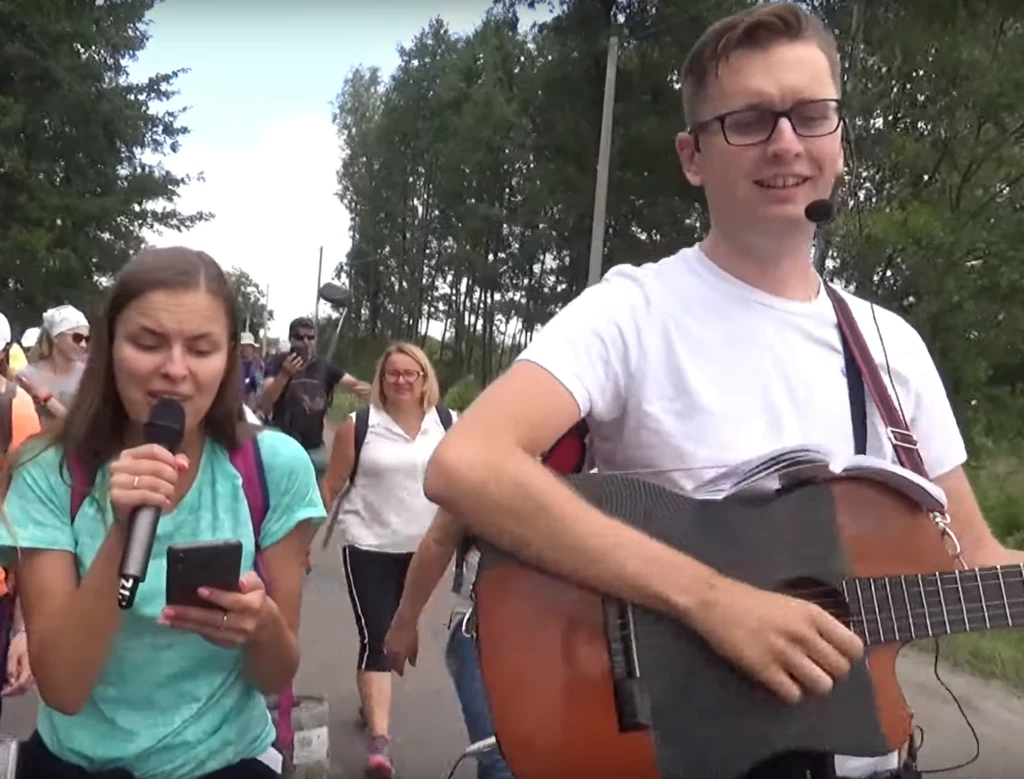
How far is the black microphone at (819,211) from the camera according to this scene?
190 cm

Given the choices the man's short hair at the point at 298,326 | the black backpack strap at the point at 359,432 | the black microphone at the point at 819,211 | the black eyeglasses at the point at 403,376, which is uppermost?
the man's short hair at the point at 298,326

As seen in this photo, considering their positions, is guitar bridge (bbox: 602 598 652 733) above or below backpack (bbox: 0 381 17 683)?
below

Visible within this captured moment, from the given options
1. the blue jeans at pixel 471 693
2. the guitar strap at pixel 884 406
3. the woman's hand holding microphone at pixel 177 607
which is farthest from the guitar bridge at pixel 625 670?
the blue jeans at pixel 471 693

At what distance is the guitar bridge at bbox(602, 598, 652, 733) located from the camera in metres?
1.76

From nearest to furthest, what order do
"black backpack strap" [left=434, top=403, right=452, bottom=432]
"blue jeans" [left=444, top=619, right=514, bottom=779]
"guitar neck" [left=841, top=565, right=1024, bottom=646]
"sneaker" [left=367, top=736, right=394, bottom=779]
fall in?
"guitar neck" [left=841, top=565, right=1024, bottom=646] → "blue jeans" [left=444, top=619, right=514, bottom=779] → "sneaker" [left=367, top=736, right=394, bottom=779] → "black backpack strap" [left=434, top=403, right=452, bottom=432]

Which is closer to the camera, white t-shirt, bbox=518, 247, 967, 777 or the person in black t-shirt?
white t-shirt, bbox=518, 247, 967, 777

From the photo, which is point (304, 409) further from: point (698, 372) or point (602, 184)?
point (602, 184)

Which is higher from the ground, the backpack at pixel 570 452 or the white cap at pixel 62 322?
the white cap at pixel 62 322

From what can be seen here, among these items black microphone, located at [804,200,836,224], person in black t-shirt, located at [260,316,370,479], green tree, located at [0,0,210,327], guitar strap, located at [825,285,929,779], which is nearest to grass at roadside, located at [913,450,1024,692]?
guitar strap, located at [825,285,929,779]

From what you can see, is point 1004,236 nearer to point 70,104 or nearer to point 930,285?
point 930,285

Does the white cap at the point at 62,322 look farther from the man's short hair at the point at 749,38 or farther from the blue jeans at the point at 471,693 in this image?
the man's short hair at the point at 749,38

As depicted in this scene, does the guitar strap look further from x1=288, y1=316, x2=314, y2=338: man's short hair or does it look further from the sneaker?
x1=288, y1=316, x2=314, y2=338: man's short hair

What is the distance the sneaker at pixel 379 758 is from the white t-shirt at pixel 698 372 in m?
3.34

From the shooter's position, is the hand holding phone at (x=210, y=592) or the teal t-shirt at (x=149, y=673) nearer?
the hand holding phone at (x=210, y=592)
